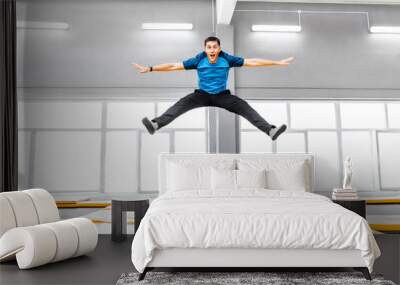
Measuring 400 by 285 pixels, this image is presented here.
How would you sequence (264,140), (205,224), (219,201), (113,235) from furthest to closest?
(264,140) < (113,235) < (219,201) < (205,224)

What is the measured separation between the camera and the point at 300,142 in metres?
5.82

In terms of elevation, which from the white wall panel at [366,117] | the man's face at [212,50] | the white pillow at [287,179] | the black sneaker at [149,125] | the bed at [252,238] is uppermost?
the man's face at [212,50]

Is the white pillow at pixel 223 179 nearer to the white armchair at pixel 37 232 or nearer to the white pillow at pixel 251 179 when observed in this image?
the white pillow at pixel 251 179

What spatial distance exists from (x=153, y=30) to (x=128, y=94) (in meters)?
0.99

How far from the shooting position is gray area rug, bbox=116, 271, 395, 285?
3.26m

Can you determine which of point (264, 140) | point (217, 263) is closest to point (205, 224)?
point (217, 263)

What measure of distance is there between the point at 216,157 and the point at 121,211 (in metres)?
1.43

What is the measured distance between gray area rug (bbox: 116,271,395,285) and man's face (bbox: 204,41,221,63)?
233 cm

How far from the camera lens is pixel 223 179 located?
498 cm

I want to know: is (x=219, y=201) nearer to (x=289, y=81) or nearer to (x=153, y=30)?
(x=289, y=81)

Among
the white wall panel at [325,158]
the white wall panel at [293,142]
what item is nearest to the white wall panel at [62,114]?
the white wall panel at [293,142]

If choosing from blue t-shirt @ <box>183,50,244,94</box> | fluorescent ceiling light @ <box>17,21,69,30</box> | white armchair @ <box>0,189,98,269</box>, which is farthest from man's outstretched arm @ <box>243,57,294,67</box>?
fluorescent ceiling light @ <box>17,21,69,30</box>

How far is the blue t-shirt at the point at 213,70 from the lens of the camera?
15.2 feet

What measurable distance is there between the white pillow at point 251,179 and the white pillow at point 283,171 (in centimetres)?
15
